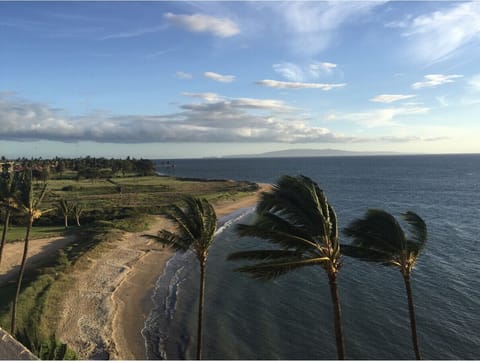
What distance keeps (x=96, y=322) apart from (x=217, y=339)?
335 inches

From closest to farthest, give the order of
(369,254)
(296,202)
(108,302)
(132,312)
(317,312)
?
(296,202), (369,254), (132,312), (317,312), (108,302)

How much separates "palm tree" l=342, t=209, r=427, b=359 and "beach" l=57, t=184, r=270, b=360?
15.6 metres

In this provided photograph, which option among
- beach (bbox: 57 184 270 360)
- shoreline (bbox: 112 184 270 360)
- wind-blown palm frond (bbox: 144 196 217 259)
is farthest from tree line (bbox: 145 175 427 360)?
beach (bbox: 57 184 270 360)

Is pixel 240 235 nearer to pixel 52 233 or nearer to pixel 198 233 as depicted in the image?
pixel 198 233

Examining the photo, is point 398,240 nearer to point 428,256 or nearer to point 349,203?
point 428,256

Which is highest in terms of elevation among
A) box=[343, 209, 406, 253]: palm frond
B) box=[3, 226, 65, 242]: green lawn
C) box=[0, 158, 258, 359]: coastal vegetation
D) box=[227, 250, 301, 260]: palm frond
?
box=[343, 209, 406, 253]: palm frond

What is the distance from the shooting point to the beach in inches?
916

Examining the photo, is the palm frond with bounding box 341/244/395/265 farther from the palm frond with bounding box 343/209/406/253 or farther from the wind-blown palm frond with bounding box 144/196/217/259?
the wind-blown palm frond with bounding box 144/196/217/259

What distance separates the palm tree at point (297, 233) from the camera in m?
11.8

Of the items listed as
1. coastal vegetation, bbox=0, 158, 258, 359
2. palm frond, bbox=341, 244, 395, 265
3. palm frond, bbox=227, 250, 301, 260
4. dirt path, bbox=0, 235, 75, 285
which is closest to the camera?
palm frond, bbox=227, 250, 301, 260

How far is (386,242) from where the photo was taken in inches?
539

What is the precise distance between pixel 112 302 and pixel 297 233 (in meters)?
22.2

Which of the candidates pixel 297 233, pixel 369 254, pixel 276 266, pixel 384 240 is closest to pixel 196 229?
pixel 297 233

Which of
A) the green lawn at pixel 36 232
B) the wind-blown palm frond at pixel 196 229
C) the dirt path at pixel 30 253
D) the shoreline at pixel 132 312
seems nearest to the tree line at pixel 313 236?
the wind-blown palm frond at pixel 196 229
